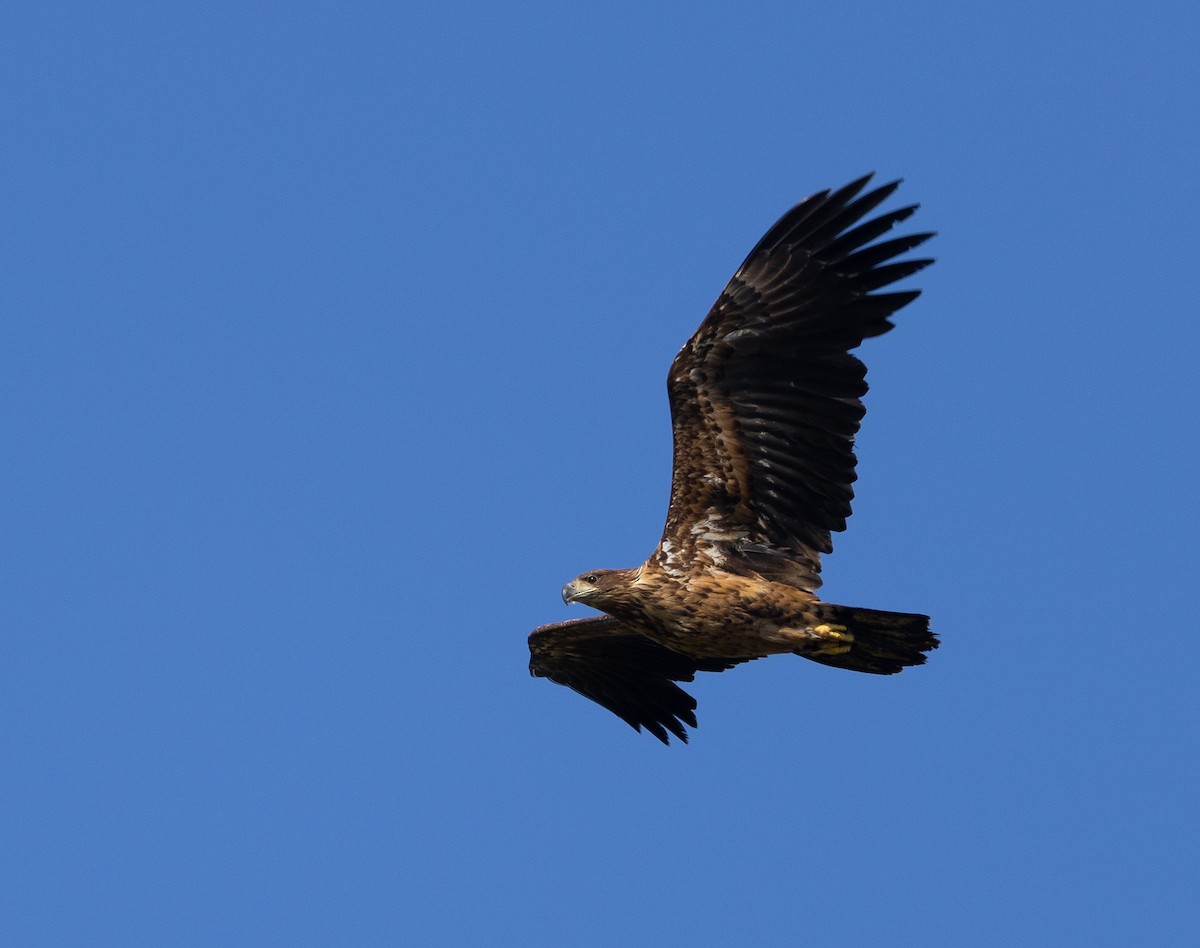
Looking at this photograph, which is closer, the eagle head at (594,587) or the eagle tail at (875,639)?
the eagle tail at (875,639)

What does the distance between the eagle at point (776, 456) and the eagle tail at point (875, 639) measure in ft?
0.03

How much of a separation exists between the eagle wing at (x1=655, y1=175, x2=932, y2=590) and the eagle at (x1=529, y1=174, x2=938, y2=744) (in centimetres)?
1

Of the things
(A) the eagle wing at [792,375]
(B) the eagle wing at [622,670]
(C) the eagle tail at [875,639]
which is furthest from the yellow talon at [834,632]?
(B) the eagle wing at [622,670]

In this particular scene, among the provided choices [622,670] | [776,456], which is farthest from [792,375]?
[622,670]

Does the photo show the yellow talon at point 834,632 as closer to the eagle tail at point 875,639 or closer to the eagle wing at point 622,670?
the eagle tail at point 875,639

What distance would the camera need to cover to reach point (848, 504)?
1446 cm

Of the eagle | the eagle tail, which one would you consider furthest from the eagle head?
the eagle tail

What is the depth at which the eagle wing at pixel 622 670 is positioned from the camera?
17.0 m

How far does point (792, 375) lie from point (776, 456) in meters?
0.64

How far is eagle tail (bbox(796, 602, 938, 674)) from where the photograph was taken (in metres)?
14.0

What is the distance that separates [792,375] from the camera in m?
14.2

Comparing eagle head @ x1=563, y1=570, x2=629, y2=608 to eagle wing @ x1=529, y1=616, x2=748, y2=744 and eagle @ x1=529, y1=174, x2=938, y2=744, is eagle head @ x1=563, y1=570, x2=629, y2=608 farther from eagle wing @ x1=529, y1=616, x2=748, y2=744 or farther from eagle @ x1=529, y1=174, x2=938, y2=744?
eagle wing @ x1=529, y1=616, x2=748, y2=744

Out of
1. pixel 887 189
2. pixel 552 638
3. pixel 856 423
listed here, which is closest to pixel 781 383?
pixel 856 423

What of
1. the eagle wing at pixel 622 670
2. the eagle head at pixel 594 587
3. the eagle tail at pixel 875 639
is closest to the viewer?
the eagle tail at pixel 875 639
